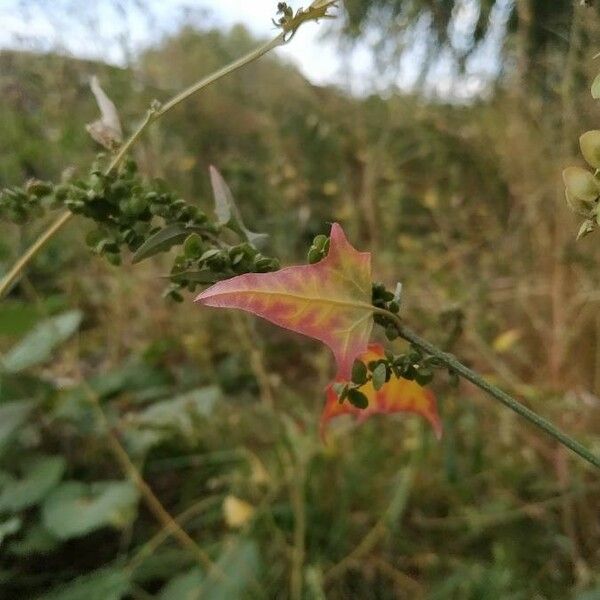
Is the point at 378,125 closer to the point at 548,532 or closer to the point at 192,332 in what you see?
the point at 192,332

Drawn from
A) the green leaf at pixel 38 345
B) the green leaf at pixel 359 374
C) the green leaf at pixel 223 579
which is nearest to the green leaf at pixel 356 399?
the green leaf at pixel 359 374

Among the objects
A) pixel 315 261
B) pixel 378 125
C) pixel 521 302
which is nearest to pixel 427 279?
pixel 521 302

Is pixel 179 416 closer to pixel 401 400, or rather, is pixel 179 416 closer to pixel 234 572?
pixel 234 572

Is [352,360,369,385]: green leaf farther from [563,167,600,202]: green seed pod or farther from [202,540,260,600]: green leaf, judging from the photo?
[202,540,260,600]: green leaf

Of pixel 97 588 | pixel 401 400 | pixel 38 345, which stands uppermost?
pixel 38 345

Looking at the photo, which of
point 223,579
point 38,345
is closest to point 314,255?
point 223,579

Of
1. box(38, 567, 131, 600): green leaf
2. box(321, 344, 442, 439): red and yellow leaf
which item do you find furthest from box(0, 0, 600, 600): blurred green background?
box(321, 344, 442, 439): red and yellow leaf

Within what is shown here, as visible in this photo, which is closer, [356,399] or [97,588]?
[356,399]
